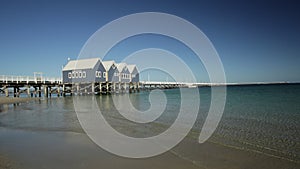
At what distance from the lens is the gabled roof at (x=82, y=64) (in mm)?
39469

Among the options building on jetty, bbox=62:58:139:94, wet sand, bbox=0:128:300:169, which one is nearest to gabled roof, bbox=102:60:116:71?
building on jetty, bbox=62:58:139:94

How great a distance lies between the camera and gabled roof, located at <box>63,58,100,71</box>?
1554 inches

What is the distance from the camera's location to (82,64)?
40.6m

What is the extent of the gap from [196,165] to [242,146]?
2.63 metres

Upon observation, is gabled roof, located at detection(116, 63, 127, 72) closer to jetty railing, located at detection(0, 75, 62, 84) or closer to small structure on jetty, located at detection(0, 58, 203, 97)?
small structure on jetty, located at detection(0, 58, 203, 97)

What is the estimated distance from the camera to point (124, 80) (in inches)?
2008

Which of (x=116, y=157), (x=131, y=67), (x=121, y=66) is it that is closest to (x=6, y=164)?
(x=116, y=157)

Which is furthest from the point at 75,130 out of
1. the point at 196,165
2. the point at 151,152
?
the point at 196,165

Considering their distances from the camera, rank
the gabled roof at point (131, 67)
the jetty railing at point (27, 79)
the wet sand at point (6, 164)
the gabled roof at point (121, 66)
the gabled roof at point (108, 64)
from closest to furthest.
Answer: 1. the wet sand at point (6, 164)
2. the jetty railing at point (27, 79)
3. the gabled roof at point (108, 64)
4. the gabled roof at point (121, 66)
5. the gabled roof at point (131, 67)

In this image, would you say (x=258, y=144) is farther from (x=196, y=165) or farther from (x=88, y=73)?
(x=88, y=73)

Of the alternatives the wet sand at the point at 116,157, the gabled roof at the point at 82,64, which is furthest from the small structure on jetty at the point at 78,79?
the wet sand at the point at 116,157

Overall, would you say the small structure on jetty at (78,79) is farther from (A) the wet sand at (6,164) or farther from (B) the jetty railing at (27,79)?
(A) the wet sand at (6,164)

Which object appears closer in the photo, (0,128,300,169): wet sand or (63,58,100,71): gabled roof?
(0,128,300,169): wet sand

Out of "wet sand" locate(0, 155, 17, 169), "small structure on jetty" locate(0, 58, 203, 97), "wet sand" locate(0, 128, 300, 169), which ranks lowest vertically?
→ "wet sand" locate(0, 128, 300, 169)
